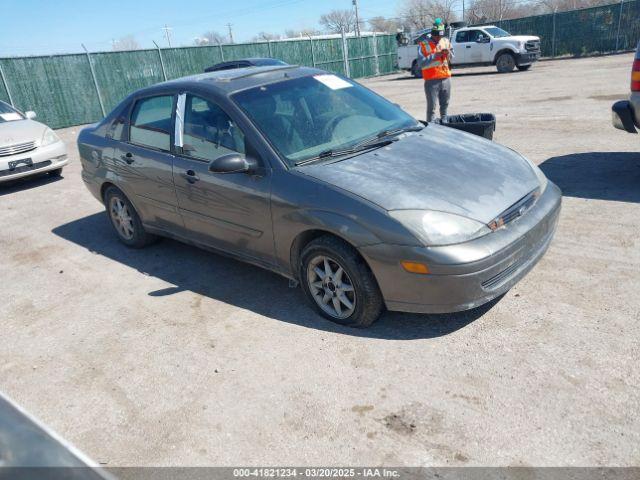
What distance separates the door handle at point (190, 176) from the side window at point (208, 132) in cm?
14

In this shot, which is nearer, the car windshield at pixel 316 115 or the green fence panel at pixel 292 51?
the car windshield at pixel 316 115

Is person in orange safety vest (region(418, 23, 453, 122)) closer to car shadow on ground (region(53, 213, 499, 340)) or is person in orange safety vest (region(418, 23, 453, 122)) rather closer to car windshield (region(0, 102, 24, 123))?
car shadow on ground (region(53, 213, 499, 340))

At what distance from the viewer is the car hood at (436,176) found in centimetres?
324

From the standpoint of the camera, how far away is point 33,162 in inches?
341

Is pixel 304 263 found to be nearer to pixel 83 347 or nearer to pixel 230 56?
pixel 83 347

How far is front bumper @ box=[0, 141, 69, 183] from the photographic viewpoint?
8398mm

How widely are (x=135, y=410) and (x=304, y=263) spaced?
142cm

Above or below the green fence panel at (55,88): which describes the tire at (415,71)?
below

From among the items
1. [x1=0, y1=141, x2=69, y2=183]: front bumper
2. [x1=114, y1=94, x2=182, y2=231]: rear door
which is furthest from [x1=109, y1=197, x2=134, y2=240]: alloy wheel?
[x1=0, y1=141, x2=69, y2=183]: front bumper

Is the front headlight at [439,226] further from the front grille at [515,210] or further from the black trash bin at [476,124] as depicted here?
the black trash bin at [476,124]

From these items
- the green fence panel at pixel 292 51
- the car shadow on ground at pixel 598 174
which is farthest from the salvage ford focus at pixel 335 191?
the green fence panel at pixel 292 51

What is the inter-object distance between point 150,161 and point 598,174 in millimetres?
5077

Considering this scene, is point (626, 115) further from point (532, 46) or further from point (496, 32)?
point (496, 32)

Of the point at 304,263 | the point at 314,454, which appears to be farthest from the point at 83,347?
the point at 314,454
